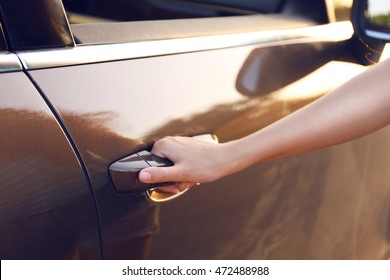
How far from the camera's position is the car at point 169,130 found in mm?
1264

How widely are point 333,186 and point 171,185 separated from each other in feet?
2.09

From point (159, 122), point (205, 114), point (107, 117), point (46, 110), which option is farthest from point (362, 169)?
point (46, 110)

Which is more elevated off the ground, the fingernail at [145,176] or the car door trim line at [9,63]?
the car door trim line at [9,63]

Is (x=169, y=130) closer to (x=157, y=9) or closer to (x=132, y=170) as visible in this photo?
(x=132, y=170)

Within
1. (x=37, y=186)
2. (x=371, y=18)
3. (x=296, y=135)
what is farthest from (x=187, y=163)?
(x=371, y=18)

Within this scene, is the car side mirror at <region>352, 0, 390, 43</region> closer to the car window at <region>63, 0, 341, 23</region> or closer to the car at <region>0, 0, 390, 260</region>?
the car at <region>0, 0, 390, 260</region>

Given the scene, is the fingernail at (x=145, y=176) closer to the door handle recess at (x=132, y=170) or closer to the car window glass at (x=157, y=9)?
Answer: the door handle recess at (x=132, y=170)

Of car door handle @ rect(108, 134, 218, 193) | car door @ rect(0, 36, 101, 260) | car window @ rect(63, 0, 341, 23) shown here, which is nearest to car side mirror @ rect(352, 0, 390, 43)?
car window @ rect(63, 0, 341, 23)

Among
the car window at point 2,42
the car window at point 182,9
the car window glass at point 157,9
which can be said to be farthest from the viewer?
the car window glass at point 157,9

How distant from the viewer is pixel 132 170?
1395 millimetres

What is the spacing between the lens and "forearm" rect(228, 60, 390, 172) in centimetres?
150

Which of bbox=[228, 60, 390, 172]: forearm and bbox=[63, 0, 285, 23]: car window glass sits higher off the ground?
bbox=[63, 0, 285, 23]: car window glass

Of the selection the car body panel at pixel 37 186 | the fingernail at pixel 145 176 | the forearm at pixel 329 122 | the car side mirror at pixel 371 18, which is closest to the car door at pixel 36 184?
the car body panel at pixel 37 186

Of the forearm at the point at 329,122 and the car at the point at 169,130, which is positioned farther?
the forearm at the point at 329,122
